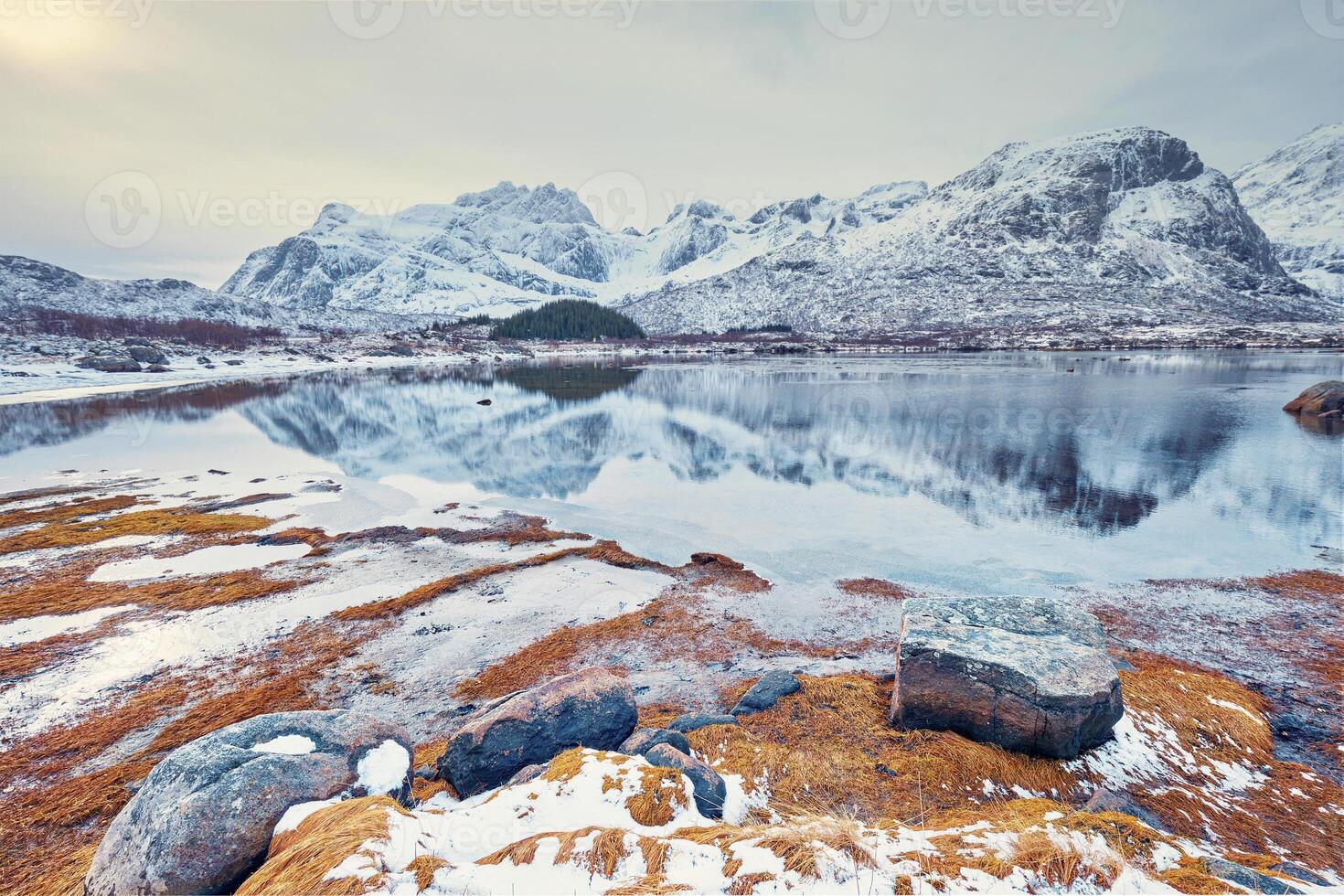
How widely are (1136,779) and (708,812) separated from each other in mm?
3611

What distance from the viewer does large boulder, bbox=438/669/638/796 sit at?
4.58 metres

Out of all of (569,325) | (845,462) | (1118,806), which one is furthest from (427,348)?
(1118,806)

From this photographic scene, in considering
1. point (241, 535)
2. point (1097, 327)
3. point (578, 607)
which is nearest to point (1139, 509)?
point (578, 607)

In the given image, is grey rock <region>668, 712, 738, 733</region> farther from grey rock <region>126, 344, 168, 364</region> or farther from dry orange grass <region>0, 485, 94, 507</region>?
grey rock <region>126, 344, 168, 364</region>

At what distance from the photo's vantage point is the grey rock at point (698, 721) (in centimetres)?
543

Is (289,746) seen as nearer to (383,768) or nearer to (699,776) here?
(383,768)

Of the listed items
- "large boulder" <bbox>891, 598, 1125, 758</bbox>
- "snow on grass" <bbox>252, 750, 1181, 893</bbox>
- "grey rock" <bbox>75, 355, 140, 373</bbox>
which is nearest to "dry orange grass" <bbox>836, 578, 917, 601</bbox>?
"large boulder" <bbox>891, 598, 1125, 758</bbox>

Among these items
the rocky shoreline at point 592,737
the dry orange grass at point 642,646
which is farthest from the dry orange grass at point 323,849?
the dry orange grass at point 642,646

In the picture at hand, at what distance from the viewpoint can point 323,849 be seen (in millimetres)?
2934

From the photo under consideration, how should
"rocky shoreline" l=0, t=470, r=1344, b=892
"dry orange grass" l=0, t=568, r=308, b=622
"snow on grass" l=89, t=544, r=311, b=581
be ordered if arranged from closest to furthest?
"rocky shoreline" l=0, t=470, r=1344, b=892 < "dry orange grass" l=0, t=568, r=308, b=622 < "snow on grass" l=89, t=544, r=311, b=581

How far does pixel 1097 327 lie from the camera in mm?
115688

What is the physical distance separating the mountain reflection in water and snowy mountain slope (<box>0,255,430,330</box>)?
102000 millimetres

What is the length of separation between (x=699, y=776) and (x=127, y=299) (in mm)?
175754

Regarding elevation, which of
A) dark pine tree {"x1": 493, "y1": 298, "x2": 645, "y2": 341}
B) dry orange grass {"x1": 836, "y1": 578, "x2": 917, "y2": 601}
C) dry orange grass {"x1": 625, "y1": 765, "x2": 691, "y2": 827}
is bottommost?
dry orange grass {"x1": 836, "y1": 578, "x2": 917, "y2": 601}
